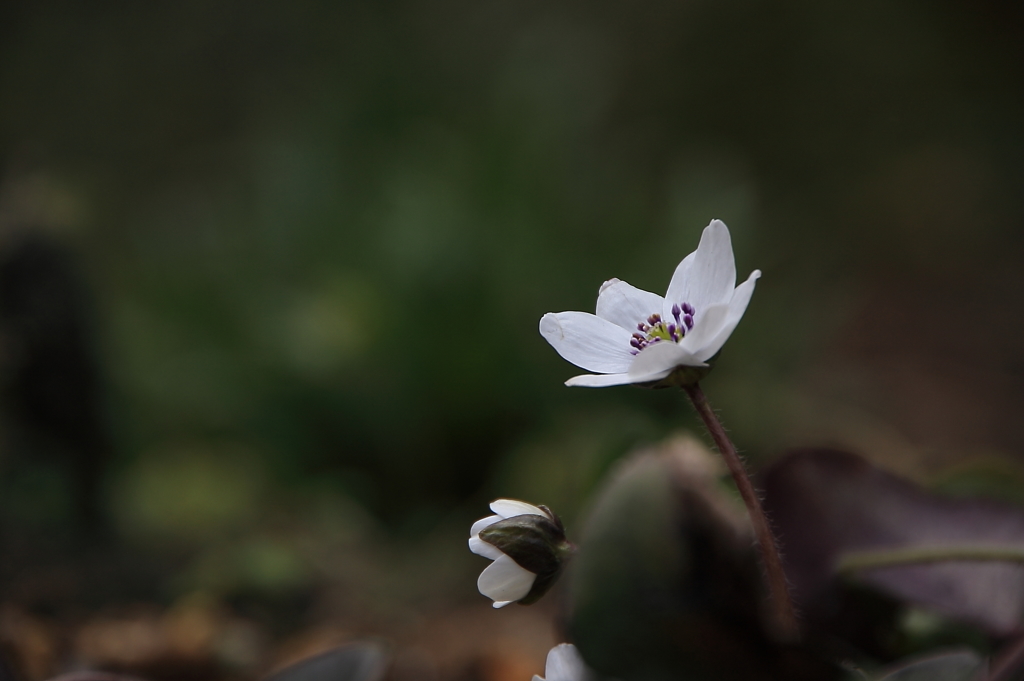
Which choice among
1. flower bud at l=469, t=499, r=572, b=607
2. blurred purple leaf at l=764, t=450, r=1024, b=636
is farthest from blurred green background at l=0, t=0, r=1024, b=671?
flower bud at l=469, t=499, r=572, b=607

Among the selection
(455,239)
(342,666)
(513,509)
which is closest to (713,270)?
(513,509)

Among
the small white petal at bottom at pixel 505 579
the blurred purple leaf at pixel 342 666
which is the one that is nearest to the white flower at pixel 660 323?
the small white petal at bottom at pixel 505 579

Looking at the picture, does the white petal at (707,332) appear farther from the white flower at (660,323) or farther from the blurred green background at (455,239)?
the blurred green background at (455,239)

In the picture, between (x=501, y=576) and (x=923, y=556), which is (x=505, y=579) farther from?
(x=923, y=556)

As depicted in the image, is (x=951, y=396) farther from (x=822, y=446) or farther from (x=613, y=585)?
(x=613, y=585)

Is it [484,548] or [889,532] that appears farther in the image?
[889,532]

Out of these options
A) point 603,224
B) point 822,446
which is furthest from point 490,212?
point 822,446

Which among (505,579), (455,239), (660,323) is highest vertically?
(455,239)
